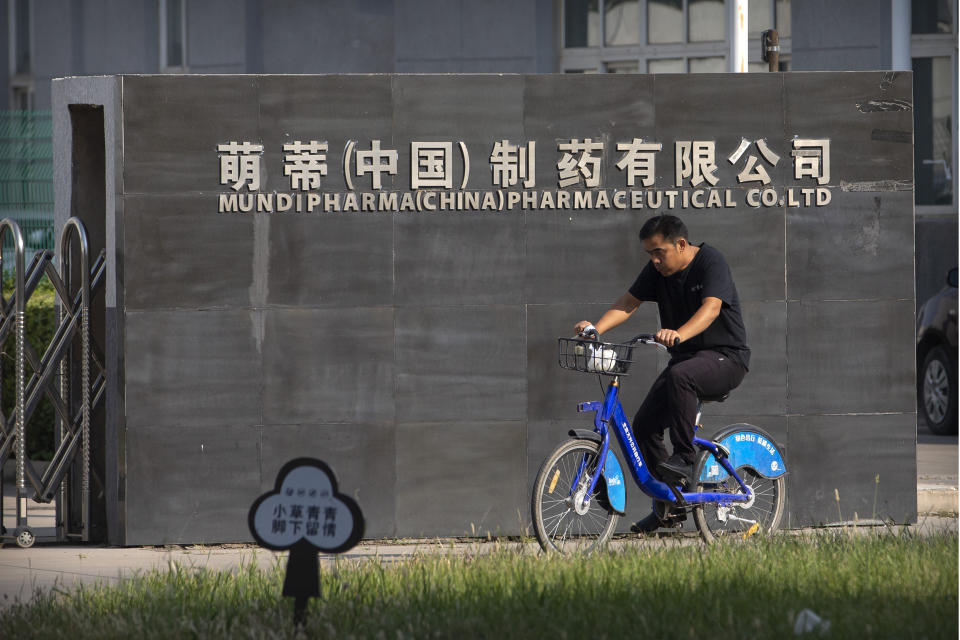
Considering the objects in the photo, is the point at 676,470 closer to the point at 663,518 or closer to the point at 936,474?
the point at 663,518

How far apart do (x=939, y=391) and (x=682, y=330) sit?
8678 millimetres

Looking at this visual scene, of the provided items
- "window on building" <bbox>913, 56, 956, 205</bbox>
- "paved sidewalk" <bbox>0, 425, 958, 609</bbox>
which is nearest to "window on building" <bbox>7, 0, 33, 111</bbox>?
"window on building" <bbox>913, 56, 956, 205</bbox>

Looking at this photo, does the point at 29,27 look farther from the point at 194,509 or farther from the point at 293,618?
the point at 293,618

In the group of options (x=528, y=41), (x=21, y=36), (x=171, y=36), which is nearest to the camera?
(x=528, y=41)

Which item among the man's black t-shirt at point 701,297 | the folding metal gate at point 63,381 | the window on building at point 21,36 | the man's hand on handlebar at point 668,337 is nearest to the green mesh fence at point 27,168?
the folding metal gate at point 63,381

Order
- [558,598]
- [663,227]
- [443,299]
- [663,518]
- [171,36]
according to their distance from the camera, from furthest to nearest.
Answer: [171,36]
[443,299]
[663,518]
[663,227]
[558,598]

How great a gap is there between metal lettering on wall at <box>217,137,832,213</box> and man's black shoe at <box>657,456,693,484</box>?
1.86m

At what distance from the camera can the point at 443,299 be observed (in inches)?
375

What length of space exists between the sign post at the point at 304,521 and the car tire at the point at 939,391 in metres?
10.8

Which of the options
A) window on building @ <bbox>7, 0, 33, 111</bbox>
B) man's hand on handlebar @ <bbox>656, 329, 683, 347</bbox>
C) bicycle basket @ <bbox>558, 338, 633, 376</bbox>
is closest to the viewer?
man's hand on handlebar @ <bbox>656, 329, 683, 347</bbox>

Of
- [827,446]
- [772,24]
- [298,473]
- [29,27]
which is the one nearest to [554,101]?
[827,446]

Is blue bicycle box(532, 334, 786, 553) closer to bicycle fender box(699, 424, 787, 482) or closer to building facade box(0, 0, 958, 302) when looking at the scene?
bicycle fender box(699, 424, 787, 482)

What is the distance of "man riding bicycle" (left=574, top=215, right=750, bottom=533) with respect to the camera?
8297 millimetres

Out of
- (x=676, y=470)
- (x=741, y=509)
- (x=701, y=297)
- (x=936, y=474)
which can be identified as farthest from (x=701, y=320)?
(x=936, y=474)
